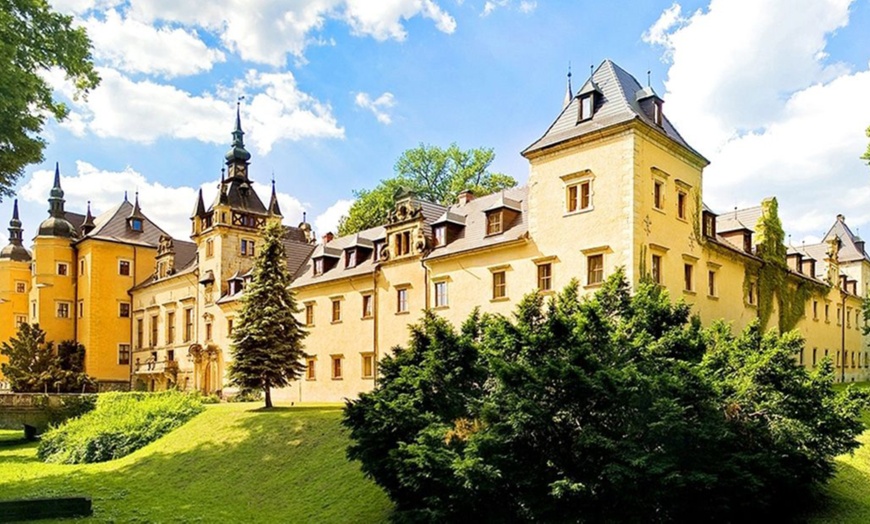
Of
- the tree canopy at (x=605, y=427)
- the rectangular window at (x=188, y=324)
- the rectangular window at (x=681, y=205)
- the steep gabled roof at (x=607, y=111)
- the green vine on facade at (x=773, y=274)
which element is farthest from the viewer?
the rectangular window at (x=188, y=324)

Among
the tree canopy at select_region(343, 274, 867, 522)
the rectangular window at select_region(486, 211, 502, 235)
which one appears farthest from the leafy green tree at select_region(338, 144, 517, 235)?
the tree canopy at select_region(343, 274, 867, 522)

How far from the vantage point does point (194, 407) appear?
100ft

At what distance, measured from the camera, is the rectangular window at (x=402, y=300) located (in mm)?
29628

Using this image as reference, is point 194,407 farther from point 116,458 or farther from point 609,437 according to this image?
point 609,437

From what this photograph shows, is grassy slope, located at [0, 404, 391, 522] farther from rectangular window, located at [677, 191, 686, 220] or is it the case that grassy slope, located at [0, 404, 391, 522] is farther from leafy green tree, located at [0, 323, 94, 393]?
rectangular window, located at [677, 191, 686, 220]

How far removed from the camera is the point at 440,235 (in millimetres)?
28750

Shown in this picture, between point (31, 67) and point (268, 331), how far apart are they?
15.0 metres

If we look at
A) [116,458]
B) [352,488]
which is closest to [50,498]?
[352,488]

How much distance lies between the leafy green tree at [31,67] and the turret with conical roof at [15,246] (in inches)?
1854

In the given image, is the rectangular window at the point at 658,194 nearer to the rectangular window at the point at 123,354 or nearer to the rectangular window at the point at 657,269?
the rectangular window at the point at 657,269

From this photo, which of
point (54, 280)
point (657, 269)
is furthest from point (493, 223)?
point (54, 280)

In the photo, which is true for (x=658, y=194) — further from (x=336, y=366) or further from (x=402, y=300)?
(x=336, y=366)

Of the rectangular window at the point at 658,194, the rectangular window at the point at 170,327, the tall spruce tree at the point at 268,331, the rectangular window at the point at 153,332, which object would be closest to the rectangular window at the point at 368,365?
the tall spruce tree at the point at 268,331

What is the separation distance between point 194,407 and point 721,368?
24.9 m
